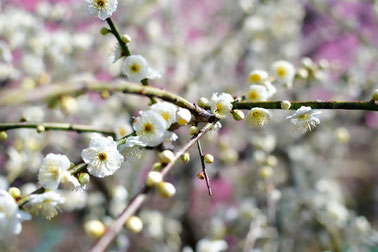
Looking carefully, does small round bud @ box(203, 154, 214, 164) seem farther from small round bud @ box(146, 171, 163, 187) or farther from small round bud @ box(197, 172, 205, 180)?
small round bud @ box(146, 171, 163, 187)

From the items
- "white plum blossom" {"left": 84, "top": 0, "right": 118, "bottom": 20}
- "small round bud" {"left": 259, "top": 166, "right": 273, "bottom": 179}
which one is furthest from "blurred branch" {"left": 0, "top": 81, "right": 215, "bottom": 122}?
"small round bud" {"left": 259, "top": 166, "right": 273, "bottom": 179}

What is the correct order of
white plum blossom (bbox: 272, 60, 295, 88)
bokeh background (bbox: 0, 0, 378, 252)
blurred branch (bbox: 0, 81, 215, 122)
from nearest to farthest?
1. blurred branch (bbox: 0, 81, 215, 122)
2. white plum blossom (bbox: 272, 60, 295, 88)
3. bokeh background (bbox: 0, 0, 378, 252)

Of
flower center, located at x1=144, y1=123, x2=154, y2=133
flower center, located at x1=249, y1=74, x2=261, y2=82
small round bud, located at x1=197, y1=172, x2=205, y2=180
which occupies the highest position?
flower center, located at x1=249, y1=74, x2=261, y2=82

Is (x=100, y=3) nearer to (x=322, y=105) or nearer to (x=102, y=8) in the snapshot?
Answer: (x=102, y=8)

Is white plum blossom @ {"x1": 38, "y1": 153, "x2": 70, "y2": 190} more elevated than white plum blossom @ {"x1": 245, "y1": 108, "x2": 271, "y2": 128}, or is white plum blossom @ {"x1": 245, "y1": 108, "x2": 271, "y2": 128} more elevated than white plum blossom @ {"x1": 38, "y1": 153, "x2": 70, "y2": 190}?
white plum blossom @ {"x1": 245, "y1": 108, "x2": 271, "y2": 128}

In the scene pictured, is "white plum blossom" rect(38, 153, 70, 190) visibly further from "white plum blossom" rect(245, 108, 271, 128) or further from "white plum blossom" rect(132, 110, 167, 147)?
"white plum blossom" rect(245, 108, 271, 128)

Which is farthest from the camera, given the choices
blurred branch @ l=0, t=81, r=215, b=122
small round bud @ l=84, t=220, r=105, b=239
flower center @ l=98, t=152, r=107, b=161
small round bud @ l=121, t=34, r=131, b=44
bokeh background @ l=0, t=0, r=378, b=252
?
bokeh background @ l=0, t=0, r=378, b=252

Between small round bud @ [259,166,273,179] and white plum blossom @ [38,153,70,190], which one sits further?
small round bud @ [259,166,273,179]
